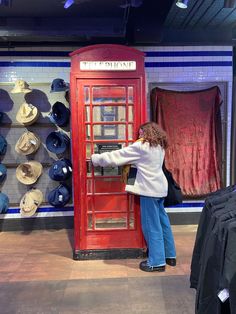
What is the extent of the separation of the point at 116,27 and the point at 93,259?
310cm

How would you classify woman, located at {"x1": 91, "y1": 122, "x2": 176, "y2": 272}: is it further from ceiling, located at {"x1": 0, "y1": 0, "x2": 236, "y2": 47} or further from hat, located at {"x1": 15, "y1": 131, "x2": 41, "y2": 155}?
ceiling, located at {"x1": 0, "y1": 0, "x2": 236, "y2": 47}

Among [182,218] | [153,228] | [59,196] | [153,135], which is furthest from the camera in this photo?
[182,218]

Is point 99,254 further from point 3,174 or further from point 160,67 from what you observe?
point 160,67

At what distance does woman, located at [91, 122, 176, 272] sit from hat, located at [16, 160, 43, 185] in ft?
5.18

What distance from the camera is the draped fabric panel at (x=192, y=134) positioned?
16.9 ft

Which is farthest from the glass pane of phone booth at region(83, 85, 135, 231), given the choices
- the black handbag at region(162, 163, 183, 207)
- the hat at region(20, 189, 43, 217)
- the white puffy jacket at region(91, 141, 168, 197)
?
the hat at region(20, 189, 43, 217)

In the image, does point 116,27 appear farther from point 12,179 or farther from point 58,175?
point 12,179

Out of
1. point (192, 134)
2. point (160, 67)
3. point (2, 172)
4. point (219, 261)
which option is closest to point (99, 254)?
point (2, 172)

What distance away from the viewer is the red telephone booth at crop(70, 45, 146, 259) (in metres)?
3.83

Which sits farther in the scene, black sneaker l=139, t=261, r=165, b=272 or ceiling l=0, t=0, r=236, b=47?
ceiling l=0, t=0, r=236, b=47

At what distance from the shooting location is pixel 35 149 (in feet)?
16.5

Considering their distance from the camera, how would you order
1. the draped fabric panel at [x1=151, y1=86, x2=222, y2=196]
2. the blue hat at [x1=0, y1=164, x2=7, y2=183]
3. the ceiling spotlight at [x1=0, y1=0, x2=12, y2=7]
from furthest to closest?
the draped fabric panel at [x1=151, y1=86, x2=222, y2=196]
the blue hat at [x1=0, y1=164, x2=7, y2=183]
the ceiling spotlight at [x1=0, y1=0, x2=12, y2=7]

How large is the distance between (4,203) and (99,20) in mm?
2929

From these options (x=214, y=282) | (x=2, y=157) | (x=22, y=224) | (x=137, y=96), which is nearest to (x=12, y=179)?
(x=2, y=157)
